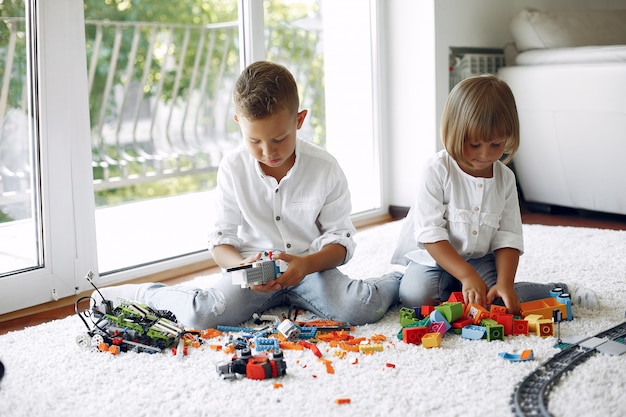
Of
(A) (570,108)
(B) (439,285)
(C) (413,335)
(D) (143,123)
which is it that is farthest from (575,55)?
(D) (143,123)

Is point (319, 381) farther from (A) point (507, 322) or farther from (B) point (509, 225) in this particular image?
(B) point (509, 225)

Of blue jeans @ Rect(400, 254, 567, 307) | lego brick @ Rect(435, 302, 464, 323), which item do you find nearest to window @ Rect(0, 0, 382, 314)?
blue jeans @ Rect(400, 254, 567, 307)

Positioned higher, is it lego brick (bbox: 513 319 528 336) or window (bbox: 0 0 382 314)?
window (bbox: 0 0 382 314)

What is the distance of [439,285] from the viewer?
A: 5.35 feet

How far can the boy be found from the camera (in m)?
1.54

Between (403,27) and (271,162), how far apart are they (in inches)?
62.7

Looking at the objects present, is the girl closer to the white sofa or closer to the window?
the window

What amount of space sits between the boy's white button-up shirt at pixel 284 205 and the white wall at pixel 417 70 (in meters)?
1.20

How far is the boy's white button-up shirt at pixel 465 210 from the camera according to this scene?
1.64m

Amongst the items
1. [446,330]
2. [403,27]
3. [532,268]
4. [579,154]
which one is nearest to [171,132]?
[403,27]

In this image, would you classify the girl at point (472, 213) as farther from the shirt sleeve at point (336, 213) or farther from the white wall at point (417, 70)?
the white wall at point (417, 70)

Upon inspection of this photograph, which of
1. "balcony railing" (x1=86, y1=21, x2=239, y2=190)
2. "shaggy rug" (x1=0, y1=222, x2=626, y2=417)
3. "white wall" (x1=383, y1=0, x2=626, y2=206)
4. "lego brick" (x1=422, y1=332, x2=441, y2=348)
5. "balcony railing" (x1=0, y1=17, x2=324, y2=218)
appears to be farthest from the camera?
"balcony railing" (x1=86, y1=21, x2=239, y2=190)

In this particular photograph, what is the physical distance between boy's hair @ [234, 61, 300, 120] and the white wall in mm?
1340

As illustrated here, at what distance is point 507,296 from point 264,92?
0.65 m
